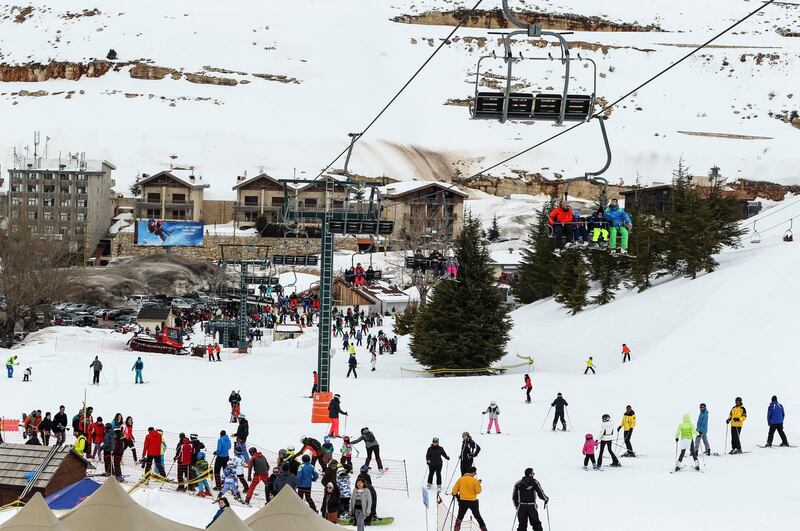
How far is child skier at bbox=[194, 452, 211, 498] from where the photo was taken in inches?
579

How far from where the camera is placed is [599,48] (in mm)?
164000

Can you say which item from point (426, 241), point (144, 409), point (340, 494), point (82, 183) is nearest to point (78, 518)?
point (340, 494)

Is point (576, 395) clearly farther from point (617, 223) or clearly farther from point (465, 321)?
point (617, 223)

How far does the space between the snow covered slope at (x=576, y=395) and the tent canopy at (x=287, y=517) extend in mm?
2871

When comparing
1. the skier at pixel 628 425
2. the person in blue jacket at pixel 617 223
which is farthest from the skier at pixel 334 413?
the person in blue jacket at pixel 617 223

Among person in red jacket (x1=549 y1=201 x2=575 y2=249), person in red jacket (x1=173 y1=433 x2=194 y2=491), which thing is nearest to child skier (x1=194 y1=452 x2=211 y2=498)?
person in red jacket (x1=173 y1=433 x2=194 y2=491)

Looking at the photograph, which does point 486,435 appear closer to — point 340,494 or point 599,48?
point 340,494

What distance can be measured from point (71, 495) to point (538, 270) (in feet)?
138

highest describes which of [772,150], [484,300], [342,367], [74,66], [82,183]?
[74,66]

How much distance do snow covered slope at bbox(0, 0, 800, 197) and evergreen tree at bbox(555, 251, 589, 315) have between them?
65.6 m

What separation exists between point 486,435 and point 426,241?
42.1 m

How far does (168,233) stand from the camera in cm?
8712

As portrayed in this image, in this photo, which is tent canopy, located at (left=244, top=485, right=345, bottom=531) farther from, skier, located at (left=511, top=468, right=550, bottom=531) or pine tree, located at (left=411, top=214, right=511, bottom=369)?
pine tree, located at (left=411, top=214, right=511, bottom=369)

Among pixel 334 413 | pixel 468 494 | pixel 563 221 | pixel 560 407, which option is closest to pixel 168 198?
pixel 334 413
